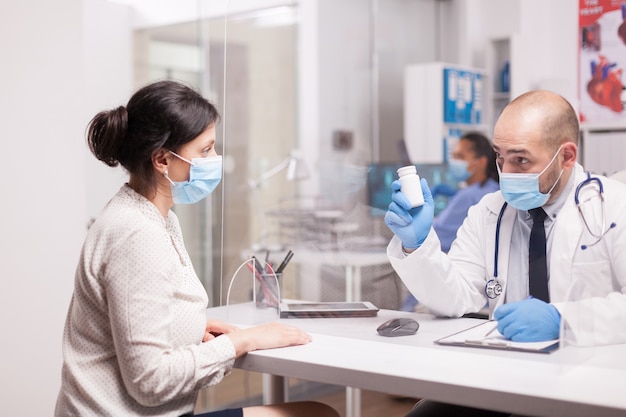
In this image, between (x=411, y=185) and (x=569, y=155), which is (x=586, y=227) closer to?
(x=569, y=155)

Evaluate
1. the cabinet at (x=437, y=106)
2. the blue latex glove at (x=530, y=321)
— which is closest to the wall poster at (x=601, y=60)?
the blue latex glove at (x=530, y=321)

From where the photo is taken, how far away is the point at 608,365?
1409 mm

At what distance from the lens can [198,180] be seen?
1.72 metres

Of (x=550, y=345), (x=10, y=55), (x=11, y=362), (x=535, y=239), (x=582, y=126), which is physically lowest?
(x=11, y=362)

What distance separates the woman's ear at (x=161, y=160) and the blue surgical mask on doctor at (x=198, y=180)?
0.01 meters

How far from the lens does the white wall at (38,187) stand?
256cm

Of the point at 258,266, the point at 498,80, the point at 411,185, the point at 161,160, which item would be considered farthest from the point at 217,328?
the point at 498,80

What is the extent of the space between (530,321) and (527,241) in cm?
34

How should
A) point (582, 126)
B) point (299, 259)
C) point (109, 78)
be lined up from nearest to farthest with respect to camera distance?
point (582, 126) < point (109, 78) < point (299, 259)

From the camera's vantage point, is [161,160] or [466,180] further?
[466,180]

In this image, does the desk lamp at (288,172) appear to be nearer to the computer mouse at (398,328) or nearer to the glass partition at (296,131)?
the glass partition at (296,131)

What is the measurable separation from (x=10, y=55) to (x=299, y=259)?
188 cm

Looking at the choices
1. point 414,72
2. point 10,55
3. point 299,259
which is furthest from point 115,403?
point 414,72

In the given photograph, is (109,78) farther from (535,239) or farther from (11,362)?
(535,239)
